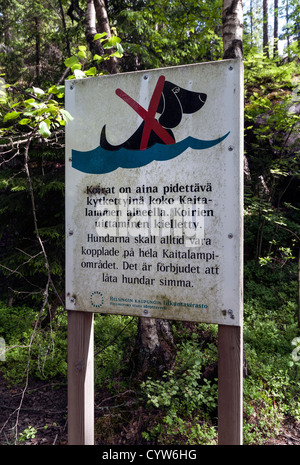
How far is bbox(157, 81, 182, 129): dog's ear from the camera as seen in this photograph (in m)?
1.77

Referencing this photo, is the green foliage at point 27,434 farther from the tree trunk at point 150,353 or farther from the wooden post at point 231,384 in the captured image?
the wooden post at point 231,384

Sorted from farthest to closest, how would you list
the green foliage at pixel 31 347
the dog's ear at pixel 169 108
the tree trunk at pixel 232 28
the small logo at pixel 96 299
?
the green foliage at pixel 31 347
the tree trunk at pixel 232 28
the small logo at pixel 96 299
the dog's ear at pixel 169 108

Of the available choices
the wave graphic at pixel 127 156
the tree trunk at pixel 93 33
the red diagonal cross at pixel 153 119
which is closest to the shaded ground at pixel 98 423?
the wave graphic at pixel 127 156

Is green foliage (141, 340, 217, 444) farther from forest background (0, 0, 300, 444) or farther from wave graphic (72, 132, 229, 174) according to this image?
wave graphic (72, 132, 229, 174)

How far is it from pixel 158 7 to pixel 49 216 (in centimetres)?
414

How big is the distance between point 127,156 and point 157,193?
11.2 inches

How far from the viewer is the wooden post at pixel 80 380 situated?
1.92 metres

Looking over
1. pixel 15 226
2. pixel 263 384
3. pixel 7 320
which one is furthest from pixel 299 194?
pixel 7 320

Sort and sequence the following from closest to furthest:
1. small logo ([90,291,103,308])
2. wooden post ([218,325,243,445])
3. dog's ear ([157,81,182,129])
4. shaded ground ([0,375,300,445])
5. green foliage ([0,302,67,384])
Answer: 1. wooden post ([218,325,243,445])
2. dog's ear ([157,81,182,129])
3. small logo ([90,291,103,308])
4. shaded ground ([0,375,300,445])
5. green foliage ([0,302,67,384])

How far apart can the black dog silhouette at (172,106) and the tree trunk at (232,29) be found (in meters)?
2.10

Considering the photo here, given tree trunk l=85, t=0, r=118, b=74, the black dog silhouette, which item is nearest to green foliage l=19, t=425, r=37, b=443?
the black dog silhouette

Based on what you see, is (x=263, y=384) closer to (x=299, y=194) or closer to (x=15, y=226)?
(x=15, y=226)

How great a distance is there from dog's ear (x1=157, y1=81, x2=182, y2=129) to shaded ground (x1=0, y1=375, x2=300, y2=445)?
2706mm

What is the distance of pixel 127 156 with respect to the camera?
187cm
